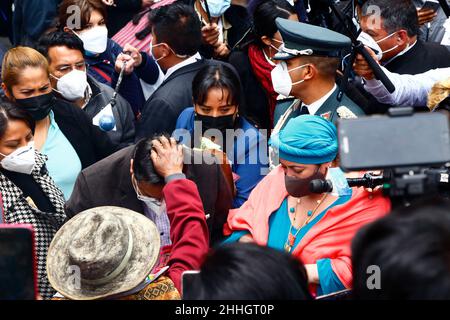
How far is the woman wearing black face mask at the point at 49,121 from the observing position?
4703 mm

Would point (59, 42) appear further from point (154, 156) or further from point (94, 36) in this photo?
point (154, 156)

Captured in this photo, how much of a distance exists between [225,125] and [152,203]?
82 centimetres

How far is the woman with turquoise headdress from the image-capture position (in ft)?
11.6

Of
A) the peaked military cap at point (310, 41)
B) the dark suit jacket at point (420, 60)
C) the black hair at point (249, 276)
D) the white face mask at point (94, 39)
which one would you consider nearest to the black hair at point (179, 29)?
the white face mask at point (94, 39)

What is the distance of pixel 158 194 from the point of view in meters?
3.99

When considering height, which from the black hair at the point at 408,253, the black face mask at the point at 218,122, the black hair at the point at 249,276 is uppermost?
the black hair at the point at 408,253

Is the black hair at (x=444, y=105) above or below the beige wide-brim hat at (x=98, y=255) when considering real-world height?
above

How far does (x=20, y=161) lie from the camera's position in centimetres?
434

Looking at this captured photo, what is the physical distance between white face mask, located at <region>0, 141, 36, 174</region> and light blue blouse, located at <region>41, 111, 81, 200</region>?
0.91ft

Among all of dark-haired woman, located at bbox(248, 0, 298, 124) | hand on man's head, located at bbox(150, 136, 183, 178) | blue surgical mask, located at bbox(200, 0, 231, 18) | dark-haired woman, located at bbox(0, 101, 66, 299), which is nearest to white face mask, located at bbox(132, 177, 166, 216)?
hand on man's head, located at bbox(150, 136, 183, 178)

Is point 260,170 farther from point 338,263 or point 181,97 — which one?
point 338,263

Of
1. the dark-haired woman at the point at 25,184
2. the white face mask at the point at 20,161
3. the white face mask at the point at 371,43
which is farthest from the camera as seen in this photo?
the white face mask at the point at 371,43

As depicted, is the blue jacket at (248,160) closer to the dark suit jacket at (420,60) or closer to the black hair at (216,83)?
the black hair at (216,83)
